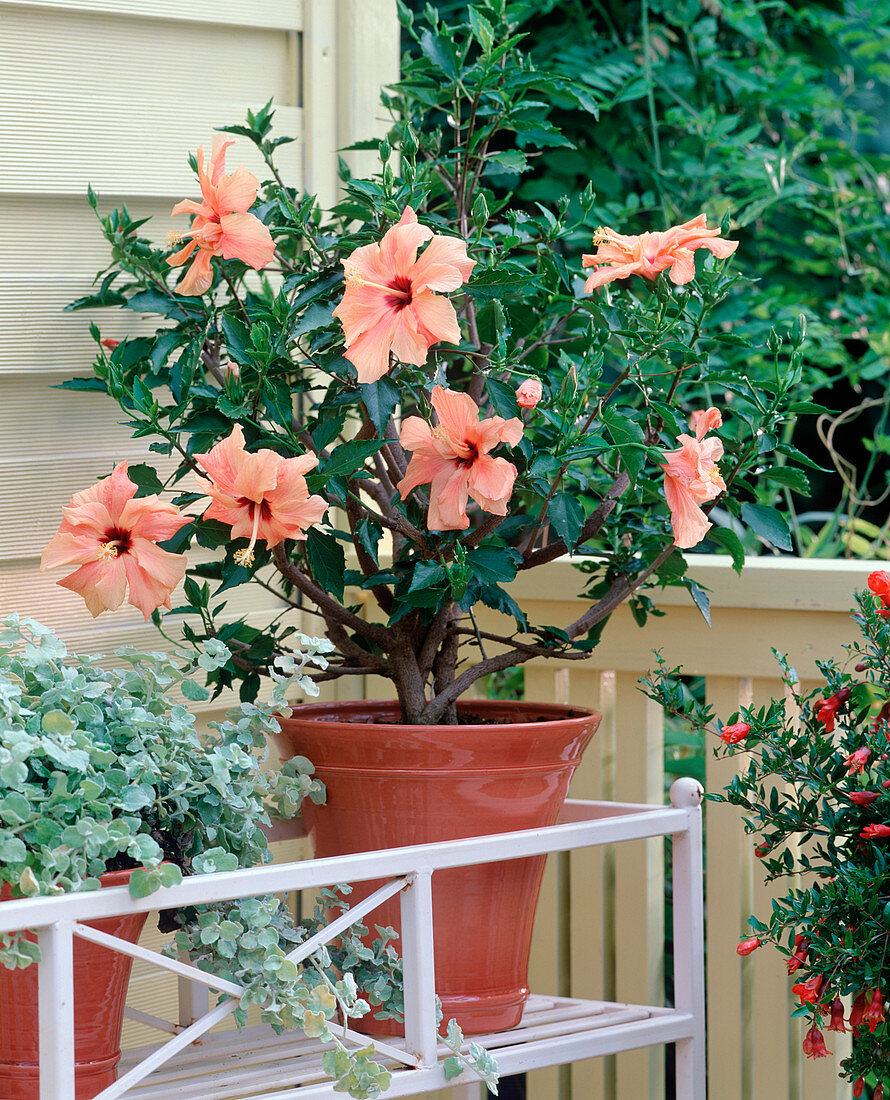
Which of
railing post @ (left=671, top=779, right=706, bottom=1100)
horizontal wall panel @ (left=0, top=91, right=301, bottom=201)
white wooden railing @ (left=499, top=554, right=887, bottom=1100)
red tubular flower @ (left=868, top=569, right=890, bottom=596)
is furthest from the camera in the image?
white wooden railing @ (left=499, top=554, right=887, bottom=1100)

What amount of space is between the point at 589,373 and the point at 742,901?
2.09 feet

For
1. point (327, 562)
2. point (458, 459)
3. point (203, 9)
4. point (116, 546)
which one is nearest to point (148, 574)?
point (116, 546)

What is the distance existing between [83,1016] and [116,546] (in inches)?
12.7

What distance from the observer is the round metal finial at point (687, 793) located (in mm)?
1063

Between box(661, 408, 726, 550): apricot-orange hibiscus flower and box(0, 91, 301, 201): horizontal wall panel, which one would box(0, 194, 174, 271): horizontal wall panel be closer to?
box(0, 91, 301, 201): horizontal wall panel

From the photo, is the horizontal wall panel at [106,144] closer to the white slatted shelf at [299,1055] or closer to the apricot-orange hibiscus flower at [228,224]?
the apricot-orange hibiscus flower at [228,224]

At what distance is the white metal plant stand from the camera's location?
718mm

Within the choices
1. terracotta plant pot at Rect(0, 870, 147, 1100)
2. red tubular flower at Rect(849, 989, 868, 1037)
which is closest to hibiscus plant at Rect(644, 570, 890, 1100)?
red tubular flower at Rect(849, 989, 868, 1037)

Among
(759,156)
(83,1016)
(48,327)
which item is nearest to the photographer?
(83,1016)

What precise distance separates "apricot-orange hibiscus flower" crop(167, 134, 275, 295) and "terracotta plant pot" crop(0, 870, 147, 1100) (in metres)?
0.48

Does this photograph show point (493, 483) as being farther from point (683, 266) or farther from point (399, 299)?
point (683, 266)

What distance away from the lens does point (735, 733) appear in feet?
3.15

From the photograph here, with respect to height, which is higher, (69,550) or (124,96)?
(124,96)

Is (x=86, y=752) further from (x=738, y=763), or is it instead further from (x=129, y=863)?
(x=738, y=763)
